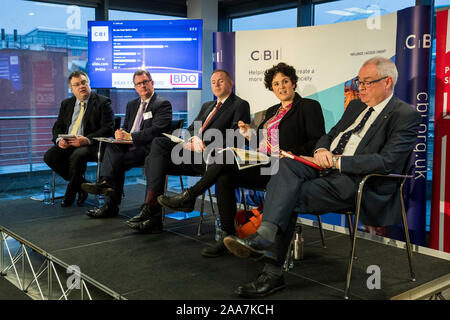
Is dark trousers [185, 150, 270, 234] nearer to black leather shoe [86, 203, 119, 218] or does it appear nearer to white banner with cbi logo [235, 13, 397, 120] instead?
white banner with cbi logo [235, 13, 397, 120]

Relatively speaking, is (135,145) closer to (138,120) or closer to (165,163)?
(138,120)

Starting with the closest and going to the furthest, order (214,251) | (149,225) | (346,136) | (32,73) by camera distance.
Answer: (346,136) → (214,251) → (149,225) → (32,73)

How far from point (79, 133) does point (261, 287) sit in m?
2.87

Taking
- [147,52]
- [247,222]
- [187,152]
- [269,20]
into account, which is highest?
[269,20]

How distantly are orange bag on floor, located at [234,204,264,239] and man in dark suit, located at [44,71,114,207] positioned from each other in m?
1.90

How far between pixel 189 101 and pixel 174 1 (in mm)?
1477

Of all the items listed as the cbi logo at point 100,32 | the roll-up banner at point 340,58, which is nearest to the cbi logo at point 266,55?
the roll-up banner at point 340,58

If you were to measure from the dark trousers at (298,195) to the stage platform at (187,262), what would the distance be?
0.34 metres

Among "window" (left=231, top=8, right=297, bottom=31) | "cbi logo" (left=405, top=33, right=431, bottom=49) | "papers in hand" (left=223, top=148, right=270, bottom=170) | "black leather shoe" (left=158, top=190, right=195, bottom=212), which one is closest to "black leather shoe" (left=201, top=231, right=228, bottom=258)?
"black leather shoe" (left=158, top=190, right=195, bottom=212)

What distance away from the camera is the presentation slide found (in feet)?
16.8

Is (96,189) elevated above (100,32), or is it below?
below

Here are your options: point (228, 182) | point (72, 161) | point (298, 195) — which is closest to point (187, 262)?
point (228, 182)

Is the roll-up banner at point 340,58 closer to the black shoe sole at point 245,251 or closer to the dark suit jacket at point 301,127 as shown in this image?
the dark suit jacket at point 301,127

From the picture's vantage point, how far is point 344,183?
2.28 metres
